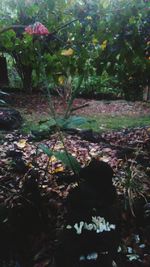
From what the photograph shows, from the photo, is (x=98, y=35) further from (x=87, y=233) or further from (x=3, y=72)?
(x=3, y=72)

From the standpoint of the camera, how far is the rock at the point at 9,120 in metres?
3.38

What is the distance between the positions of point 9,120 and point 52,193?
5.35ft

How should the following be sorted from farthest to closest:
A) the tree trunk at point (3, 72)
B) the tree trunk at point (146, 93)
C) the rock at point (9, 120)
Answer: the tree trunk at point (146, 93), the tree trunk at point (3, 72), the rock at point (9, 120)

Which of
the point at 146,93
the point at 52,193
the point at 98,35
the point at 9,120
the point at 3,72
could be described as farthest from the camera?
the point at 146,93

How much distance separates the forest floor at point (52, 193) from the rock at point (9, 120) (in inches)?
15.9

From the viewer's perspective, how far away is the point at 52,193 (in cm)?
202

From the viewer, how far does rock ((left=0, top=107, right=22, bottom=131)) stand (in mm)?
3379

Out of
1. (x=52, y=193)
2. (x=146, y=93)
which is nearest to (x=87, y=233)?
(x=52, y=193)

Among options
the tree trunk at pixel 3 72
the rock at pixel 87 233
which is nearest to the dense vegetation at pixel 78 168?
the rock at pixel 87 233

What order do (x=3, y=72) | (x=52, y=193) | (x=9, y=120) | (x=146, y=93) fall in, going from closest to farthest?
(x=52, y=193)
(x=9, y=120)
(x=3, y=72)
(x=146, y=93)

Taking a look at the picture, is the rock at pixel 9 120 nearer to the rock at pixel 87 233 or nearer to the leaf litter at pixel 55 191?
the leaf litter at pixel 55 191

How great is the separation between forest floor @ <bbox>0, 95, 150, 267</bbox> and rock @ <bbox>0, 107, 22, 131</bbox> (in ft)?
1.33

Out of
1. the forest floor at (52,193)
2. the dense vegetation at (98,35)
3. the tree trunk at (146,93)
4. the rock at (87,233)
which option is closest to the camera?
the rock at (87,233)

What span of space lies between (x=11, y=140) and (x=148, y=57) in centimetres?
140
